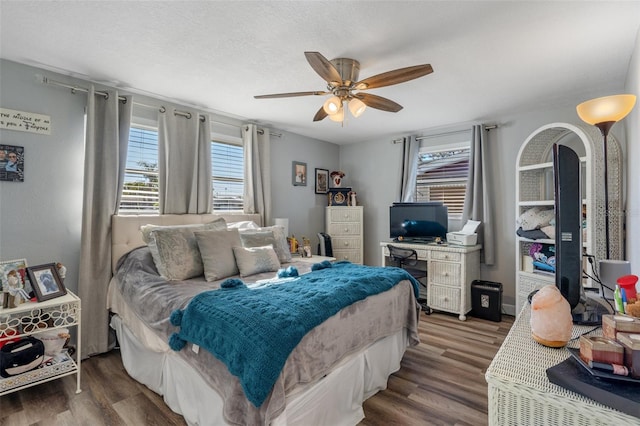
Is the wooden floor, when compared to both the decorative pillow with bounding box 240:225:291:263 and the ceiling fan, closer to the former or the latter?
the decorative pillow with bounding box 240:225:291:263

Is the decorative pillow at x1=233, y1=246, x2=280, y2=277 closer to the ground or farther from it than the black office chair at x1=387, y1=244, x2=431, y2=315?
farther from it

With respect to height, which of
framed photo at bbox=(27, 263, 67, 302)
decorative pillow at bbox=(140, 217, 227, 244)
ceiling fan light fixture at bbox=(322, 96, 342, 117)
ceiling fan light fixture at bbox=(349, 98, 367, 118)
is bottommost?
framed photo at bbox=(27, 263, 67, 302)

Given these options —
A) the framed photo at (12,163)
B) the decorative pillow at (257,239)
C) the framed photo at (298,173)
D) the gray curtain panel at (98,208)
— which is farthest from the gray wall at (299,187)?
the framed photo at (12,163)

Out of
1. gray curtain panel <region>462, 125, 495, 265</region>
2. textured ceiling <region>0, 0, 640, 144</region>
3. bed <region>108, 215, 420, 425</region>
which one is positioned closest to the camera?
bed <region>108, 215, 420, 425</region>

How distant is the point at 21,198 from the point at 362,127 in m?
3.69

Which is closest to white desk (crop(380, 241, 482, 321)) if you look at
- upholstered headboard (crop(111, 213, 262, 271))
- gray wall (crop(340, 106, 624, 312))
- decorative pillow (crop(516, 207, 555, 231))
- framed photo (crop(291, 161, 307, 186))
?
gray wall (crop(340, 106, 624, 312))

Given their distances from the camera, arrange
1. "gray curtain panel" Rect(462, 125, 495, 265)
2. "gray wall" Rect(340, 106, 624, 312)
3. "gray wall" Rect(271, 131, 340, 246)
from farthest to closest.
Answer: "gray wall" Rect(271, 131, 340, 246), "gray curtain panel" Rect(462, 125, 495, 265), "gray wall" Rect(340, 106, 624, 312)

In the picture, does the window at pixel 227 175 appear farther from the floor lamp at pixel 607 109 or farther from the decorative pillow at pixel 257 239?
the floor lamp at pixel 607 109

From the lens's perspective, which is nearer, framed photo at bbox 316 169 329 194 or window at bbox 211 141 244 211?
window at bbox 211 141 244 211

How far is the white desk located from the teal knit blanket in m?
1.84

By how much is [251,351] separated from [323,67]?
172 centimetres

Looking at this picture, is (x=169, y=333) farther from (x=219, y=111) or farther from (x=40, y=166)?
(x=219, y=111)

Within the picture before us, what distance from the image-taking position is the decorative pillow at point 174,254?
2461 mm

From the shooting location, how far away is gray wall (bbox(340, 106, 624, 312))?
362 centimetres
